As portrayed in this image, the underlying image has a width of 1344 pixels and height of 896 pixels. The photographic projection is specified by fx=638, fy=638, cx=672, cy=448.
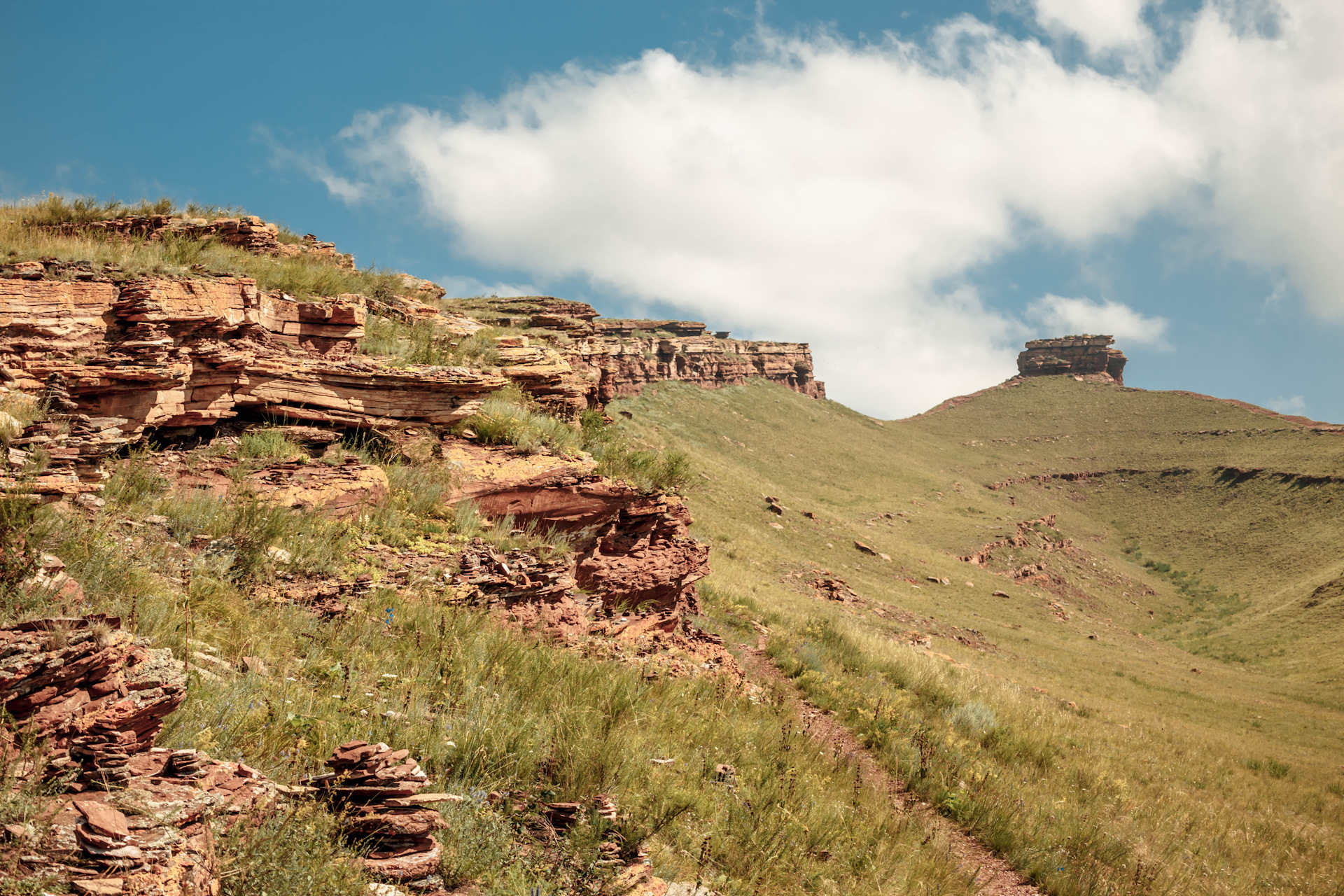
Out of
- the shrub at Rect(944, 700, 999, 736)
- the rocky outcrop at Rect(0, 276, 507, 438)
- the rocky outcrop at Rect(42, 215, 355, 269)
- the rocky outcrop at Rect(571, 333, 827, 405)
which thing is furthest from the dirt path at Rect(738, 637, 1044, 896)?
the rocky outcrop at Rect(571, 333, 827, 405)

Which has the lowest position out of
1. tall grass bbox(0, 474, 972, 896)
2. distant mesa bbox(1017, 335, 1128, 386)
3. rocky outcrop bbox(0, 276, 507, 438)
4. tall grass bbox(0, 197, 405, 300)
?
tall grass bbox(0, 474, 972, 896)

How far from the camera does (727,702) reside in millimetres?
7188

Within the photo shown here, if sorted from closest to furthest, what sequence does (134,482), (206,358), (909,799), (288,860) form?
(288,860), (134,482), (909,799), (206,358)

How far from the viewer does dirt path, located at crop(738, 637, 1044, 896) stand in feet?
19.9

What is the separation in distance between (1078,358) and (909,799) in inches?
4945

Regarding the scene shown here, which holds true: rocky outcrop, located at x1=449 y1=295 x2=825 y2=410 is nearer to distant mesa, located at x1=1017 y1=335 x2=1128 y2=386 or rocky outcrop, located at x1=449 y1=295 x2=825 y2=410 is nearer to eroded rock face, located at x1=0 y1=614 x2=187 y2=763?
eroded rock face, located at x1=0 y1=614 x2=187 y2=763

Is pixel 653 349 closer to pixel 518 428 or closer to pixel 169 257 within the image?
pixel 518 428

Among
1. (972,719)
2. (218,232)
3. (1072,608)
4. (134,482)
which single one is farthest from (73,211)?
(1072,608)

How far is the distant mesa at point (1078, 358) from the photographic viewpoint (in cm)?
10838

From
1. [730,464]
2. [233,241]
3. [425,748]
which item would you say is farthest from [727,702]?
[730,464]

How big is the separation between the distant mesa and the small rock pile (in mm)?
127390

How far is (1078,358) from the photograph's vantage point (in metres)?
111

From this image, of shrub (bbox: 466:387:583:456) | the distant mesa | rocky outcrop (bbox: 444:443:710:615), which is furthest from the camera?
the distant mesa

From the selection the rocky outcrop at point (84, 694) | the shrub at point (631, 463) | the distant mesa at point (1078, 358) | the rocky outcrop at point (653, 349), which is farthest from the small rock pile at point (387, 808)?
the distant mesa at point (1078, 358)
